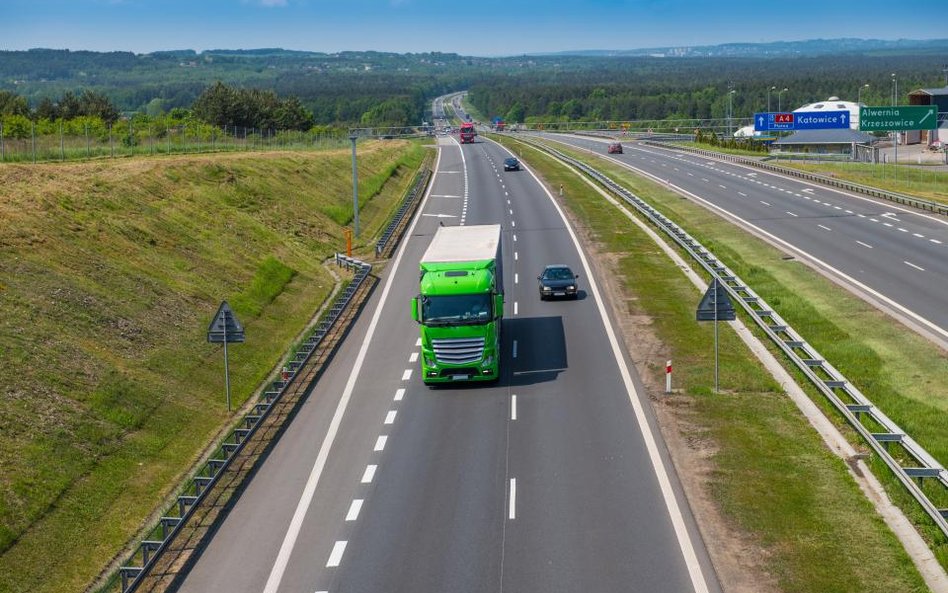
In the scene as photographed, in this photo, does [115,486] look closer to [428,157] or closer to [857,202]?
[857,202]

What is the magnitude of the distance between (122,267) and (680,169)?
253 ft

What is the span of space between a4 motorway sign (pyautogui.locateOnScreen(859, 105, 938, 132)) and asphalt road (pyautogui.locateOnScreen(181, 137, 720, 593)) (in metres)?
66.9

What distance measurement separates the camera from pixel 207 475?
23906mm

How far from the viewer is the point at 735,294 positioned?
129 feet

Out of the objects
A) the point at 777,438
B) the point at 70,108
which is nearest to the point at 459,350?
the point at 777,438

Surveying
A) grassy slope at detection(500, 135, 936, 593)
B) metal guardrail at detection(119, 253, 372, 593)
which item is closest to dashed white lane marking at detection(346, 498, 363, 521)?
metal guardrail at detection(119, 253, 372, 593)

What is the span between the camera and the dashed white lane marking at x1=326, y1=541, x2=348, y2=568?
19.0m

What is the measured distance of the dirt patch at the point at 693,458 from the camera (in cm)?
1792

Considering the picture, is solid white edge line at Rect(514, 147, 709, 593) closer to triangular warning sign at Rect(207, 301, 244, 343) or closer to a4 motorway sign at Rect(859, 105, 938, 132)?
triangular warning sign at Rect(207, 301, 244, 343)

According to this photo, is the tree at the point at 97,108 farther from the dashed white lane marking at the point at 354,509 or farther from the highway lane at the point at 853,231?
the dashed white lane marking at the point at 354,509

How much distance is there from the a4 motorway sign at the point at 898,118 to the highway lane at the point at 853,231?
30.2ft

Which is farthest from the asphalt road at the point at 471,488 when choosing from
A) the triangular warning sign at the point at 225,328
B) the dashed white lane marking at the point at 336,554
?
the triangular warning sign at the point at 225,328

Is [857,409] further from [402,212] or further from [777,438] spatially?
[402,212]

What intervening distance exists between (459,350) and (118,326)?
10.3m
